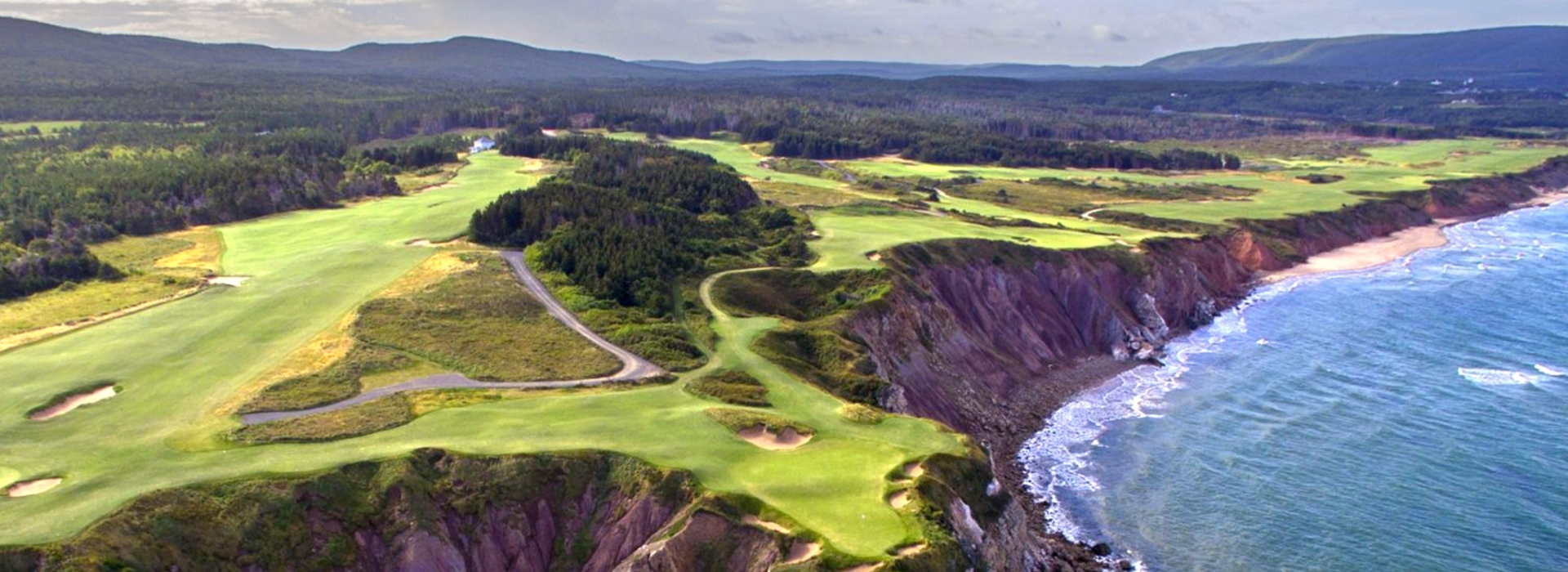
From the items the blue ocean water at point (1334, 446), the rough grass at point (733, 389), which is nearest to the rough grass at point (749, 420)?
the rough grass at point (733, 389)

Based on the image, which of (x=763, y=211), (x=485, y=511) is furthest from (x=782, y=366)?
(x=763, y=211)

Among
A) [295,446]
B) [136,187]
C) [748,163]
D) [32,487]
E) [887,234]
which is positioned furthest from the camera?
[748,163]

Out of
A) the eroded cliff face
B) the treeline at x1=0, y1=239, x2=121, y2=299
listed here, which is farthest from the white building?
the eroded cliff face

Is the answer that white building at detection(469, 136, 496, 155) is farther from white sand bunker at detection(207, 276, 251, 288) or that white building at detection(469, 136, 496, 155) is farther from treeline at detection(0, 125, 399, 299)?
white sand bunker at detection(207, 276, 251, 288)

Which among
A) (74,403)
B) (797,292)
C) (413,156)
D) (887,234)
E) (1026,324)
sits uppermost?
(413,156)

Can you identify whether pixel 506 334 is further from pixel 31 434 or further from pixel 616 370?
pixel 31 434

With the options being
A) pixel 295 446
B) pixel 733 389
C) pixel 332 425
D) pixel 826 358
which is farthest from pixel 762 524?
pixel 826 358

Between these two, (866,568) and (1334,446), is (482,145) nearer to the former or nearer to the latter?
(1334,446)

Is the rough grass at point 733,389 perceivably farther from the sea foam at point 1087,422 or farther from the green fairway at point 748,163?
the green fairway at point 748,163
